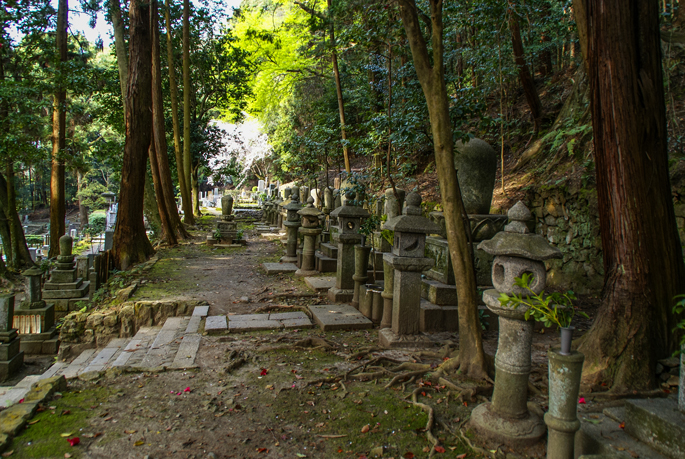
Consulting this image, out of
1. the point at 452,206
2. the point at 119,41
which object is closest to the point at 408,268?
A: the point at 452,206

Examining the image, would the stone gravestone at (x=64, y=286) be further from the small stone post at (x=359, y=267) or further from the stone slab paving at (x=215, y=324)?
the small stone post at (x=359, y=267)

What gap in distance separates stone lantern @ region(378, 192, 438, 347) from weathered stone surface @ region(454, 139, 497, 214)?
167cm

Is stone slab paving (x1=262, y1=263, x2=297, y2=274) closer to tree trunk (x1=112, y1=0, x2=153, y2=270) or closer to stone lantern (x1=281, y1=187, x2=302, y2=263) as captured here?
stone lantern (x1=281, y1=187, x2=302, y2=263)

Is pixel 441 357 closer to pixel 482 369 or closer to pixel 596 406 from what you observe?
pixel 482 369

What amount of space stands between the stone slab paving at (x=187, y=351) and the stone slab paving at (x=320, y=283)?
2.70m

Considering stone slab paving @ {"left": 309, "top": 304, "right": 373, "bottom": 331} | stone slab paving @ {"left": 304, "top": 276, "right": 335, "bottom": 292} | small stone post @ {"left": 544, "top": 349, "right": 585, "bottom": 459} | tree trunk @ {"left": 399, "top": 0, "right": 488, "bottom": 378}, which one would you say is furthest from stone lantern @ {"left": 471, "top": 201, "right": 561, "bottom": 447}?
stone slab paving @ {"left": 304, "top": 276, "right": 335, "bottom": 292}

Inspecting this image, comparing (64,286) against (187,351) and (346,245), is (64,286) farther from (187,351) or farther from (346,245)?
(346,245)

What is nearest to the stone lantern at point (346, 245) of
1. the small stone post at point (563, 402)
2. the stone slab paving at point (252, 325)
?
the stone slab paving at point (252, 325)

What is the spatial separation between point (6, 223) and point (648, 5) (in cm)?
1608

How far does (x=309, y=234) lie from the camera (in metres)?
9.40

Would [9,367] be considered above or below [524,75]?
below

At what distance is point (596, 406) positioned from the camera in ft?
10.9

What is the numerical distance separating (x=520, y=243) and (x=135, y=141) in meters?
9.52

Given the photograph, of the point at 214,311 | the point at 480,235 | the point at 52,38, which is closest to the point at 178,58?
the point at 52,38
